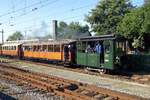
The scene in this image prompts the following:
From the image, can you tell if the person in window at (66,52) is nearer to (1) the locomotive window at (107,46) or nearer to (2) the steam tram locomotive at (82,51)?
(2) the steam tram locomotive at (82,51)

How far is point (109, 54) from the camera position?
20.7 metres

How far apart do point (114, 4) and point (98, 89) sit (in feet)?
121

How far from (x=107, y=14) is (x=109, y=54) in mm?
29783

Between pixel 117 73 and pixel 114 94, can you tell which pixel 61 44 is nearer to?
pixel 117 73

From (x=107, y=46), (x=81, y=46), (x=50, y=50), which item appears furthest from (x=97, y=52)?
(x=50, y=50)

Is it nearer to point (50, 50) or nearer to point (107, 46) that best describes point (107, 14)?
point (50, 50)

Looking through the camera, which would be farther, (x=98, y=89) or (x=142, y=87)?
(x=142, y=87)

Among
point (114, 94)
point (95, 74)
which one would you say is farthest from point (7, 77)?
point (114, 94)

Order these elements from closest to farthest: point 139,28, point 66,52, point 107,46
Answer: point 107,46, point 66,52, point 139,28

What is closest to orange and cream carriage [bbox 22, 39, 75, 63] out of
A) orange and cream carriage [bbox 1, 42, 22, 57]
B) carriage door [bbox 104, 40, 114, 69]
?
orange and cream carriage [bbox 1, 42, 22, 57]

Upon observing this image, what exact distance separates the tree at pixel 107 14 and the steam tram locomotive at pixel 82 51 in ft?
45.3

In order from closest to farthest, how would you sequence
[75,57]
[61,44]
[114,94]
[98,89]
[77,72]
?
[114,94] < [98,89] < [77,72] < [75,57] < [61,44]

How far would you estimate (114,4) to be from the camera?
49.3m

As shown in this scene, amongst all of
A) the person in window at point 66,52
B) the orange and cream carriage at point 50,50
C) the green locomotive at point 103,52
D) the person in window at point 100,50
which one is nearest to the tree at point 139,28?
the person in window at point 66,52
